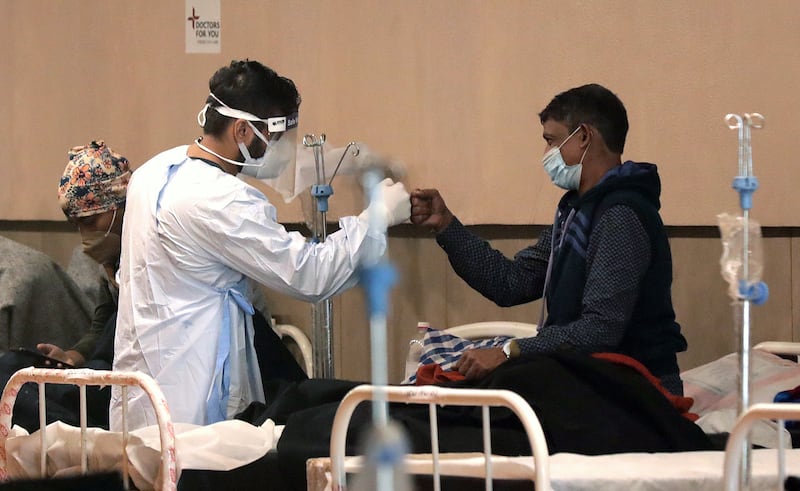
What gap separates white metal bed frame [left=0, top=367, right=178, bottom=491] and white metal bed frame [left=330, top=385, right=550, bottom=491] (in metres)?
0.38

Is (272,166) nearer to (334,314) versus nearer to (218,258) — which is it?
(218,258)

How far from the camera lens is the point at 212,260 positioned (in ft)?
9.27


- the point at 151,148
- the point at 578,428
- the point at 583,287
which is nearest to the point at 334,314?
the point at 151,148

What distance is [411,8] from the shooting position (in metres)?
3.80

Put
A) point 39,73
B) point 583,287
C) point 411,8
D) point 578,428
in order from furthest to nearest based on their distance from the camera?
point 39,73
point 411,8
point 583,287
point 578,428

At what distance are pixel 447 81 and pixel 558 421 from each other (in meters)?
1.76

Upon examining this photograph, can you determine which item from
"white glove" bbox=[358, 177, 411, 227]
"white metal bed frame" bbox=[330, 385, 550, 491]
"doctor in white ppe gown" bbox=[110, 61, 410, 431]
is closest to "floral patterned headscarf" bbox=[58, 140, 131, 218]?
"doctor in white ppe gown" bbox=[110, 61, 410, 431]

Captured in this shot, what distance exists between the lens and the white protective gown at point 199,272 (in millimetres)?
2762

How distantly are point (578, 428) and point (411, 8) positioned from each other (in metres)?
1.99

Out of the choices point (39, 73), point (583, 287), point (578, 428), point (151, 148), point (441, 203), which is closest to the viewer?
point (578, 428)

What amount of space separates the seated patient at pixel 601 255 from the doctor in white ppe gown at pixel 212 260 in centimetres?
51

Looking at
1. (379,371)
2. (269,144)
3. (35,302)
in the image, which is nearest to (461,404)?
(379,371)

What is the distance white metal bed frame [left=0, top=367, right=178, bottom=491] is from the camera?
2.15 m

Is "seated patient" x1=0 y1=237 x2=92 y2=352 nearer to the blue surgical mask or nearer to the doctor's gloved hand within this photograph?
the doctor's gloved hand
